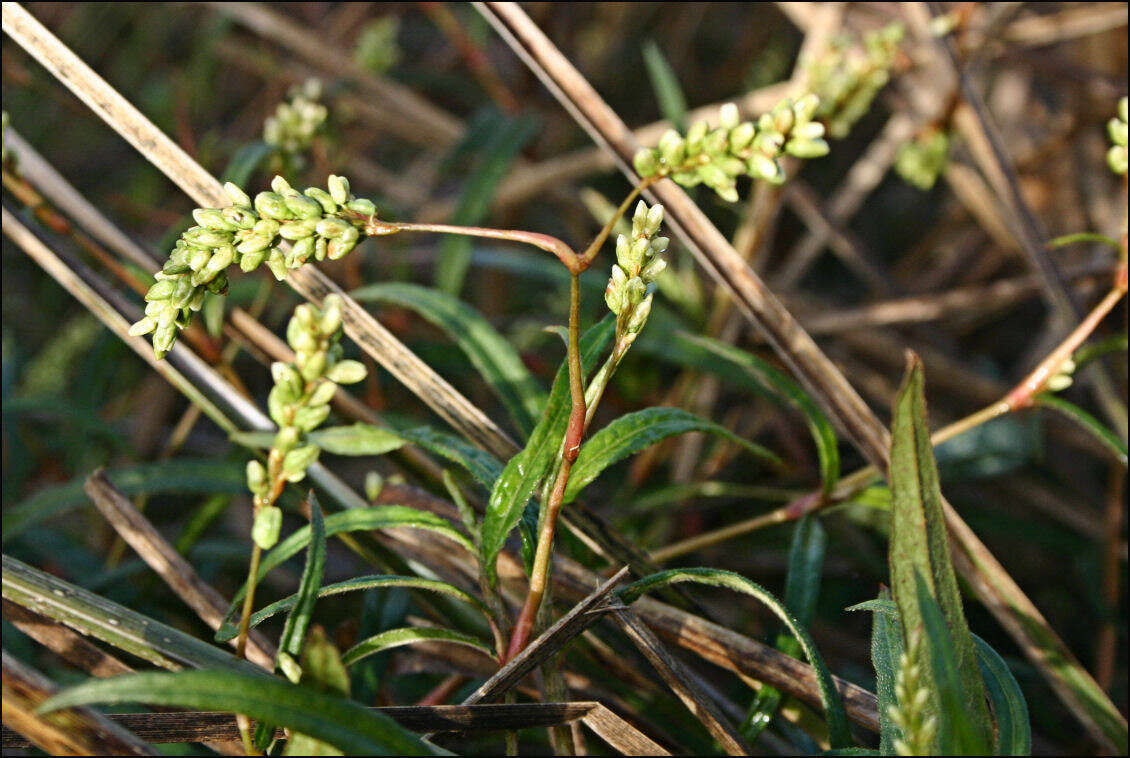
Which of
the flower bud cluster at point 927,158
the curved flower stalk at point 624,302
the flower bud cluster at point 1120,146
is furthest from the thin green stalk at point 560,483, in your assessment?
the flower bud cluster at point 927,158

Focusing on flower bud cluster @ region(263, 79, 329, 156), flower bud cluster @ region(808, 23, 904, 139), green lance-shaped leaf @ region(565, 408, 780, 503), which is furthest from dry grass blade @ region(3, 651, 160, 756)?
flower bud cluster @ region(808, 23, 904, 139)

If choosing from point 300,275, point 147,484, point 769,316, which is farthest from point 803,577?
point 147,484

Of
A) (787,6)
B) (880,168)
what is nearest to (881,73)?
(787,6)

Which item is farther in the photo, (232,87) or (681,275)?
(232,87)

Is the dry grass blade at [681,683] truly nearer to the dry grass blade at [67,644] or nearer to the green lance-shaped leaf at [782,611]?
the green lance-shaped leaf at [782,611]

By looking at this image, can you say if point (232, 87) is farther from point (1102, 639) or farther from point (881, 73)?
point (1102, 639)

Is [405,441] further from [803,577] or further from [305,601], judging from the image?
[803,577]
